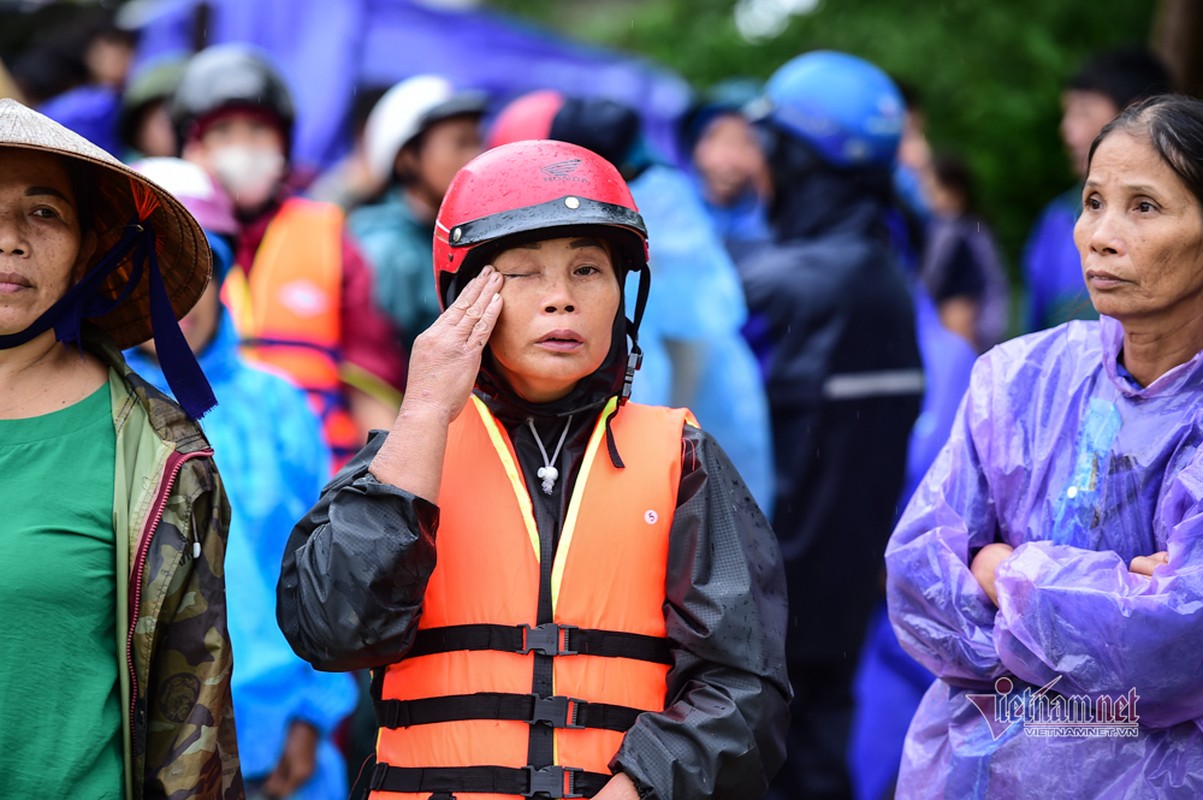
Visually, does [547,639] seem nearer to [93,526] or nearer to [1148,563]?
[93,526]

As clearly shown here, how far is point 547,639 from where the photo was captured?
3529mm

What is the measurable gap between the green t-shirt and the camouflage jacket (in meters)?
0.05

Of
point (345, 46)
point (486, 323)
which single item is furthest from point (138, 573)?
point (345, 46)

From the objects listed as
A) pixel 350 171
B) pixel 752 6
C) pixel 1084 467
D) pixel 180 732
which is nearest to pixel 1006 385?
pixel 1084 467

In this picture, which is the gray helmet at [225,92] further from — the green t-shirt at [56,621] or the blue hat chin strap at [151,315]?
the green t-shirt at [56,621]

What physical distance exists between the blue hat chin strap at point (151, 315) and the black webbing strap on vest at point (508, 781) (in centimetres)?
98

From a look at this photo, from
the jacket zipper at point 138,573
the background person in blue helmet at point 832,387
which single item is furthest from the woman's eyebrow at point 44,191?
the background person in blue helmet at point 832,387

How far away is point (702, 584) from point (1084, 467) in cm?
96

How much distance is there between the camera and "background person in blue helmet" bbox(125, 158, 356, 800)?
192 inches

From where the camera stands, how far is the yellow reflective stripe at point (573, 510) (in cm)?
359

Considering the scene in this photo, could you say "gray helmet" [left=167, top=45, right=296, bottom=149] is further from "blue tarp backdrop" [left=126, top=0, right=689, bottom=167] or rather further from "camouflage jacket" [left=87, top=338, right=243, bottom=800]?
"blue tarp backdrop" [left=126, top=0, right=689, bottom=167]

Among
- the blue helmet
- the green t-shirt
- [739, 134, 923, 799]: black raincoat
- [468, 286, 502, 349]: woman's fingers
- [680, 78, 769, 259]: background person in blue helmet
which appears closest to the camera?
the green t-shirt

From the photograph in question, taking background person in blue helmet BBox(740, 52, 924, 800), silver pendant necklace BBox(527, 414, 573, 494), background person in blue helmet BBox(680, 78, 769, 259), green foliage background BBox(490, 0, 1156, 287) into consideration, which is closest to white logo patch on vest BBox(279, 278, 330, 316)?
background person in blue helmet BBox(740, 52, 924, 800)

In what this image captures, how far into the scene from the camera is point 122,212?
12.0 ft
